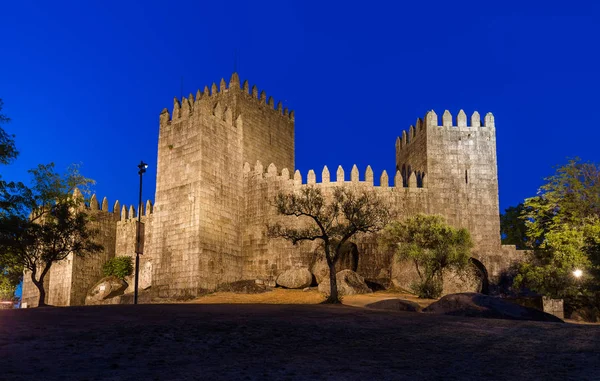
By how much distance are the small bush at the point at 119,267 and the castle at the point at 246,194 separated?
1.54 m

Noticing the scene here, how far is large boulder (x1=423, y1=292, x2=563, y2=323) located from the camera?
18.6 m

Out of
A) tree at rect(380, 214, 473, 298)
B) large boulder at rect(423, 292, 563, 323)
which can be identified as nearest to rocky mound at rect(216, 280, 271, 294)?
tree at rect(380, 214, 473, 298)

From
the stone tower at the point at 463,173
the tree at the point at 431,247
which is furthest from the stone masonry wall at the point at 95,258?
the stone tower at the point at 463,173

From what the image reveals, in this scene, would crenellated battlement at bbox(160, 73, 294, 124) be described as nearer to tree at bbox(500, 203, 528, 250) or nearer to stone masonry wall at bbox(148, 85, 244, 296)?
stone masonry wall at bbox(148, 85, 244, 296)

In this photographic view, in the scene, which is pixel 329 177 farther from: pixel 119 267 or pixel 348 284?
pixel 119 267

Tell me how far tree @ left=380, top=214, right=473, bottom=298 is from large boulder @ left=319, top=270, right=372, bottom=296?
2.16 m

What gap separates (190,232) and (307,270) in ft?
19.4

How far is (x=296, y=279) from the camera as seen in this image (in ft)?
103

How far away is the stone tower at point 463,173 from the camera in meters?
34.5

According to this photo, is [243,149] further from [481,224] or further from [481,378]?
[481,378]

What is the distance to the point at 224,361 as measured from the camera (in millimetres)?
10289

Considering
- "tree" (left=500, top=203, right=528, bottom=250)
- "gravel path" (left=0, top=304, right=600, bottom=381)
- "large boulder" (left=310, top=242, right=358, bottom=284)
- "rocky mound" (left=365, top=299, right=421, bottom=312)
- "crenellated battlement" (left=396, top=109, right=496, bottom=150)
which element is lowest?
"gravel path" (left=0, top=304, right=600, bottom=381)

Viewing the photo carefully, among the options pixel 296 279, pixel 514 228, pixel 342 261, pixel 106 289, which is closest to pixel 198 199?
pixel 296 279

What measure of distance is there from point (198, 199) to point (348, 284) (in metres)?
8.29
